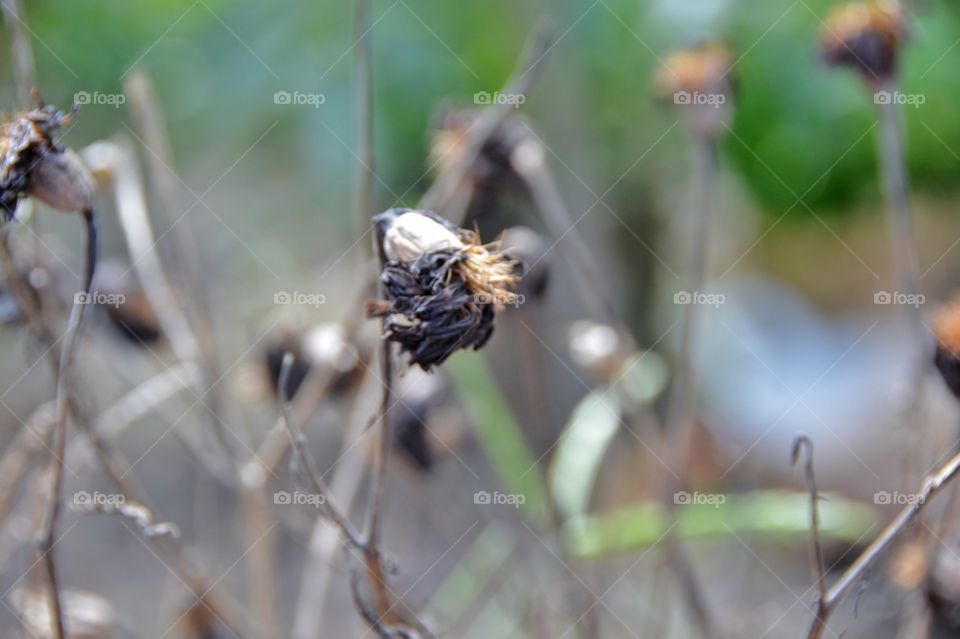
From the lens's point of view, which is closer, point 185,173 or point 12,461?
point 12,461

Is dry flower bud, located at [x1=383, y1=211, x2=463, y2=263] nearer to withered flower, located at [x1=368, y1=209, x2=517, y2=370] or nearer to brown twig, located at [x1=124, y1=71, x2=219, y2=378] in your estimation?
withered flower, located at [x1=368, y1=209, x2=517, y2=370]

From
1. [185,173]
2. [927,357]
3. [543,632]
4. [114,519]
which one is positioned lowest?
[114,519]

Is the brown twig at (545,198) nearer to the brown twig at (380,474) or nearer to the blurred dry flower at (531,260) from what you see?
the blurred dry flower at (531,260)

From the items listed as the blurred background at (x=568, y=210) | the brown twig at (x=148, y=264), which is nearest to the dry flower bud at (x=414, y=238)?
the brown twig at (x=148, y=264)

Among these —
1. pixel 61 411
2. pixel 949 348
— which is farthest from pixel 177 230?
pixel 949 348

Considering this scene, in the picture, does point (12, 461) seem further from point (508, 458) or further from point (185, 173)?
point (185, 173)

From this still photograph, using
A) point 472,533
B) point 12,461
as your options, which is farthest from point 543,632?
point 472,533

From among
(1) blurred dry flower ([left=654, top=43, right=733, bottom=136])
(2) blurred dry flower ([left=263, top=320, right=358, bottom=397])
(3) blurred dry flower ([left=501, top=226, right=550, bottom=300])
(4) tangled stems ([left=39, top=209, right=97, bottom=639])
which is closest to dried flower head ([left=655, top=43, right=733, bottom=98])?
(1) blurred dry flower ([left=654, top=43, right=733, bottom=136])

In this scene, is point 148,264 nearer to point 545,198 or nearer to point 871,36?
point 545,198
